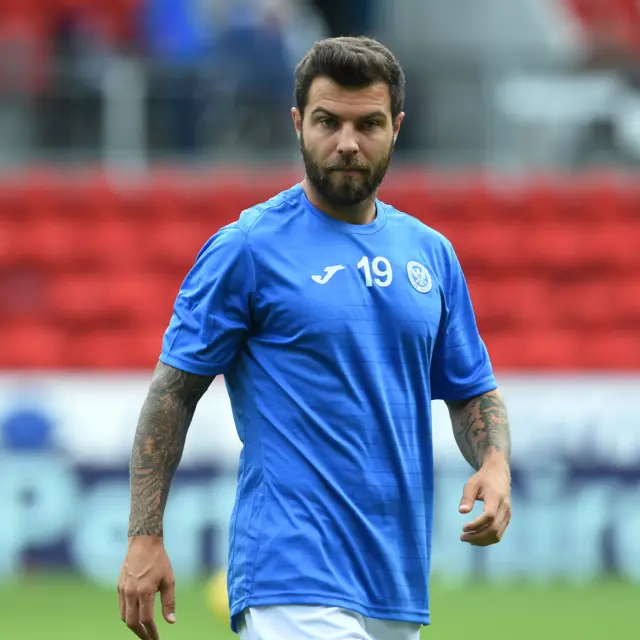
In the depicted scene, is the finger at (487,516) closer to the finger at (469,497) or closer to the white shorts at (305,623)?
the finger at (469,497)

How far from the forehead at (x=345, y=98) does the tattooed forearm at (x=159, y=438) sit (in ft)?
2.31

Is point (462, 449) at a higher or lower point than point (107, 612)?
higher

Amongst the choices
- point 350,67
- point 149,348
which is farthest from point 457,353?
point 149,348

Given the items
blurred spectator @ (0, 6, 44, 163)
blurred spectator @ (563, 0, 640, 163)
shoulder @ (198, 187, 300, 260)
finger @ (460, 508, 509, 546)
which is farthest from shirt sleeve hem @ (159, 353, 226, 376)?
blurred spectator @ (563, 0, 640, 163)

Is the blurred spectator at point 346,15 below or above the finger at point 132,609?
above

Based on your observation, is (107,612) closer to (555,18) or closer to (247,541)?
(247,541)

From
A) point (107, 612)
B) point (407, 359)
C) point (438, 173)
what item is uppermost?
point (407, 359)

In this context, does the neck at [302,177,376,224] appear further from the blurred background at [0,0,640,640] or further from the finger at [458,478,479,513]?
the blurred background at [0,0,640,640]

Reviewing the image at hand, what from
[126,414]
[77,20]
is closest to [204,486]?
[126,414]

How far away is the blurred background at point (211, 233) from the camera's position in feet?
32.2

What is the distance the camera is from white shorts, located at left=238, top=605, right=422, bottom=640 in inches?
141

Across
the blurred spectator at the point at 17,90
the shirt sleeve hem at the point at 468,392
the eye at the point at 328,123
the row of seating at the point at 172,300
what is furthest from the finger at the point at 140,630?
the blurred spectator at the point at 17,90

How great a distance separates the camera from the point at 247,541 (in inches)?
147

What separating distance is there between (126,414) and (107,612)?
1762mm
